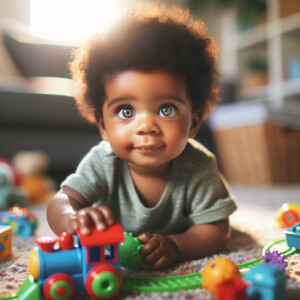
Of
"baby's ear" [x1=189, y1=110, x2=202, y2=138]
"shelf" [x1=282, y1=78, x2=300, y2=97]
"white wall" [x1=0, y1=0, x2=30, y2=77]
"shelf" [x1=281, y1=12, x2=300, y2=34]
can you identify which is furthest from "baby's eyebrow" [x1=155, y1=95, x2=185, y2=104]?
"white wall" [x1=0, y1=0, x2=30, y2=77]

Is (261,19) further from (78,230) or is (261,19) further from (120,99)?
(78,230)

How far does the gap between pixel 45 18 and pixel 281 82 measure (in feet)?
5.81

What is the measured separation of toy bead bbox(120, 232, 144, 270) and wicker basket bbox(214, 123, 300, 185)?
52.5 inches

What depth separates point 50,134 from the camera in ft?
5.89

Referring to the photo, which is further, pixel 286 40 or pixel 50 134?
pixel 286 40

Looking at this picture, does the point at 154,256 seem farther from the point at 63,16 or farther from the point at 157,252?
the point at 63,16

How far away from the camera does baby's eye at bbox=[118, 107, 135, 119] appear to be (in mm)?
591

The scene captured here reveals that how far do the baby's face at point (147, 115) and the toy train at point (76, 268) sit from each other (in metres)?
0.17

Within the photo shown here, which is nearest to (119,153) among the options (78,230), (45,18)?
(78,230)

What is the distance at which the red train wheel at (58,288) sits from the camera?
43 cm

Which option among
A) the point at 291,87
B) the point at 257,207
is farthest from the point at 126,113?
the point at 291,87

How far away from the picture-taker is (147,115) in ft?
1.88

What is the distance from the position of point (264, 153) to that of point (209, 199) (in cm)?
115

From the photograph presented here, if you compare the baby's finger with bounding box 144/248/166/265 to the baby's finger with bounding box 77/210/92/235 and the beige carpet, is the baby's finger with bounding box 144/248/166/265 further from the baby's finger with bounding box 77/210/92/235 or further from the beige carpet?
the baby's finger with bounding box 77/210/92/235
